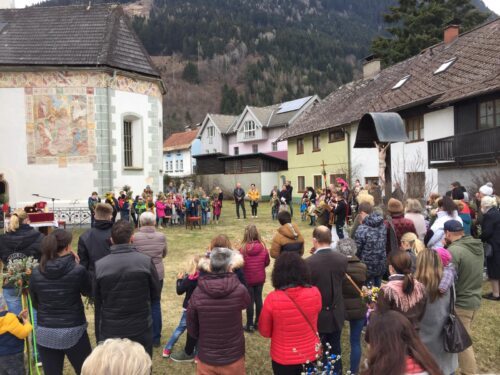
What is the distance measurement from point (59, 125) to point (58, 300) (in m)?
15.6

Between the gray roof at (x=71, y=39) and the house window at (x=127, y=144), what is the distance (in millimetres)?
2522

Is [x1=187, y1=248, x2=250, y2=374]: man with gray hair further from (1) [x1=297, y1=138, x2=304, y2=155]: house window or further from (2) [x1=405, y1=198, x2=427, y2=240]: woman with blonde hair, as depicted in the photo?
(1) [x1=297, y1=138, x2=304, y2=155]: house window

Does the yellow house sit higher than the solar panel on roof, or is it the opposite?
the solar panel on roof

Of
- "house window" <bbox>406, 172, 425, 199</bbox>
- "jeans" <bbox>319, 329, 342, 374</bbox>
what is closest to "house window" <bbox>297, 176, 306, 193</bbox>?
"house window" <bbox>406, 172, 425, 199</bbox>

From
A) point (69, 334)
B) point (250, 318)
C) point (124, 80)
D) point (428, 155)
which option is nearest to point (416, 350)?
point (69, 334)

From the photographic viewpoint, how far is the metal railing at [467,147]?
49.0ft

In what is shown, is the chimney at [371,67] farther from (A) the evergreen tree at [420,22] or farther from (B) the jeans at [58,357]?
(B) the jeans at [58,357]

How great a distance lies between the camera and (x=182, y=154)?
5822cm

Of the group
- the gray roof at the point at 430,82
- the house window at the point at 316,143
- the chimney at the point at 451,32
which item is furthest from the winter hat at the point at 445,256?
the house window at the point at 316,143

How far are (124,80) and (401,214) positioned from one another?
15.7 m

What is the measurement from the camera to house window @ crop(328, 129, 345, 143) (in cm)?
2591

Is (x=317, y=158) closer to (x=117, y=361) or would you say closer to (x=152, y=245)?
(x=152, y=245)

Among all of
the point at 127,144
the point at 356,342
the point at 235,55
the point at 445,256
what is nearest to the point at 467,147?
the point at 445,256

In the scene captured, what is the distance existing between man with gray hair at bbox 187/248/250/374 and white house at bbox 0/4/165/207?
15.9m
